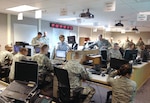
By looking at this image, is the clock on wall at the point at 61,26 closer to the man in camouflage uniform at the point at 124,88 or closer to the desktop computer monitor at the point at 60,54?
the desktop computer monitor at the point at 60,54

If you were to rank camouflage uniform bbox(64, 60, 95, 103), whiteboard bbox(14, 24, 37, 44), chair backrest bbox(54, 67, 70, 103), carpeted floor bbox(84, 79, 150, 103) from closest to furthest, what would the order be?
chair backrest bbox(54, 67, 70, 103)
camouflage uniform bbox(64, 60, 95, 103)
carpeted floor bbox(84, 79, 150, 103)
whiteboard bbox(14, 24, 37, 44)

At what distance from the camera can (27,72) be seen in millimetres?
1879

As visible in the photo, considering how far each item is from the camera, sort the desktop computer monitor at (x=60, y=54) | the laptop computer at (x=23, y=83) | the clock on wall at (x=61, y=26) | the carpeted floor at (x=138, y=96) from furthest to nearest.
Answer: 1. the clock on wall at (x=61, y=26)
2. the desktop computer monitor at (x=60, y=54)
3. the carpeted floor at (x=138, y=96)
4. the laptop computer at (x=23, y=83)

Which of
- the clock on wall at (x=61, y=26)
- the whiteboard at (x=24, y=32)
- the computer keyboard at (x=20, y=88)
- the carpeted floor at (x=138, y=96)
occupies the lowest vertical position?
the carpeted floor at (x=138, y=96)

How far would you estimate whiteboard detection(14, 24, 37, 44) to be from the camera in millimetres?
7043

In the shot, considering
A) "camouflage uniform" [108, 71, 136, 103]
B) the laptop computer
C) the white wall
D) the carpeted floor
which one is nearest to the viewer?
the laptop computer

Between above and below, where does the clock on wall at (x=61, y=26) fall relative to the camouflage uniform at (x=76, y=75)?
above

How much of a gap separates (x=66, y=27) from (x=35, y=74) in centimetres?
809

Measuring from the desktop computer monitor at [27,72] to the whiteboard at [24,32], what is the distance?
553 cm

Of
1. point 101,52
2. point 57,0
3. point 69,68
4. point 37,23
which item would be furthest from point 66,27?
point 69,68

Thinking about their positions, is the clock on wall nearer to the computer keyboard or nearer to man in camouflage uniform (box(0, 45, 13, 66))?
man in camouflage uniform (box(0, 45, 13, 66))

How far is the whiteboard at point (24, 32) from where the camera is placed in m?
7.04

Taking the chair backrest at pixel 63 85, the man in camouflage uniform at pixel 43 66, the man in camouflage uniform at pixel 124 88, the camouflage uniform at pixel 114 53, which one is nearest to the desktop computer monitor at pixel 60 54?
the man in camouflage uniform at pixel 43 66

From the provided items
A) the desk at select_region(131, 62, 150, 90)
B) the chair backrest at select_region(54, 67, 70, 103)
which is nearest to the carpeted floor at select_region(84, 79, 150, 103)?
the desk at select_region(131, 62, 150, 90)
